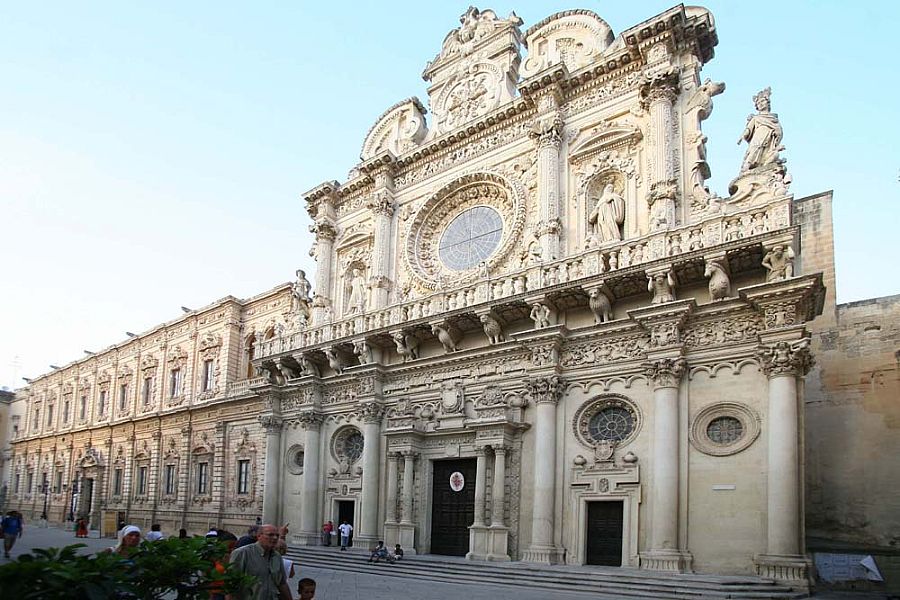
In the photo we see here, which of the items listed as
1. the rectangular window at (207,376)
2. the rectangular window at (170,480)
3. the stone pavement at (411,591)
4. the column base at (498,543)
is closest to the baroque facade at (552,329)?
the column base at (498,543)

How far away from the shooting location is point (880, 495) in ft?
59.9

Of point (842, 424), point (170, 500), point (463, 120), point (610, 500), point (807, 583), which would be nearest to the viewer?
point (807, 583)

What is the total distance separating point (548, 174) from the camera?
2039 centimetres

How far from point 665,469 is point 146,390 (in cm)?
3099

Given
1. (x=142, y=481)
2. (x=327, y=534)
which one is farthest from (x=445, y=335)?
(x=142, y=481)

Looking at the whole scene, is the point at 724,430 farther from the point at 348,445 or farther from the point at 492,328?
the point at 348,445

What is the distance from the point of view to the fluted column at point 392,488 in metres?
20.5

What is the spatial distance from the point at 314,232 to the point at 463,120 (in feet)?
24.0

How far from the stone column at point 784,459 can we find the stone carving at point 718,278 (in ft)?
4.52

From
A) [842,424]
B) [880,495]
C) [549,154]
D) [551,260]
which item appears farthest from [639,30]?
[880,495]

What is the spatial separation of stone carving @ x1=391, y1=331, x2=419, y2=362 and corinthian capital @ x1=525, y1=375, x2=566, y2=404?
478cm

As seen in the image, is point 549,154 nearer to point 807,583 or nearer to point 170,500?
point 807,583

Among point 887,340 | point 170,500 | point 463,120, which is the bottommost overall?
point 170,500

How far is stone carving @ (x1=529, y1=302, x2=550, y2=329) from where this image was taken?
1822cm
